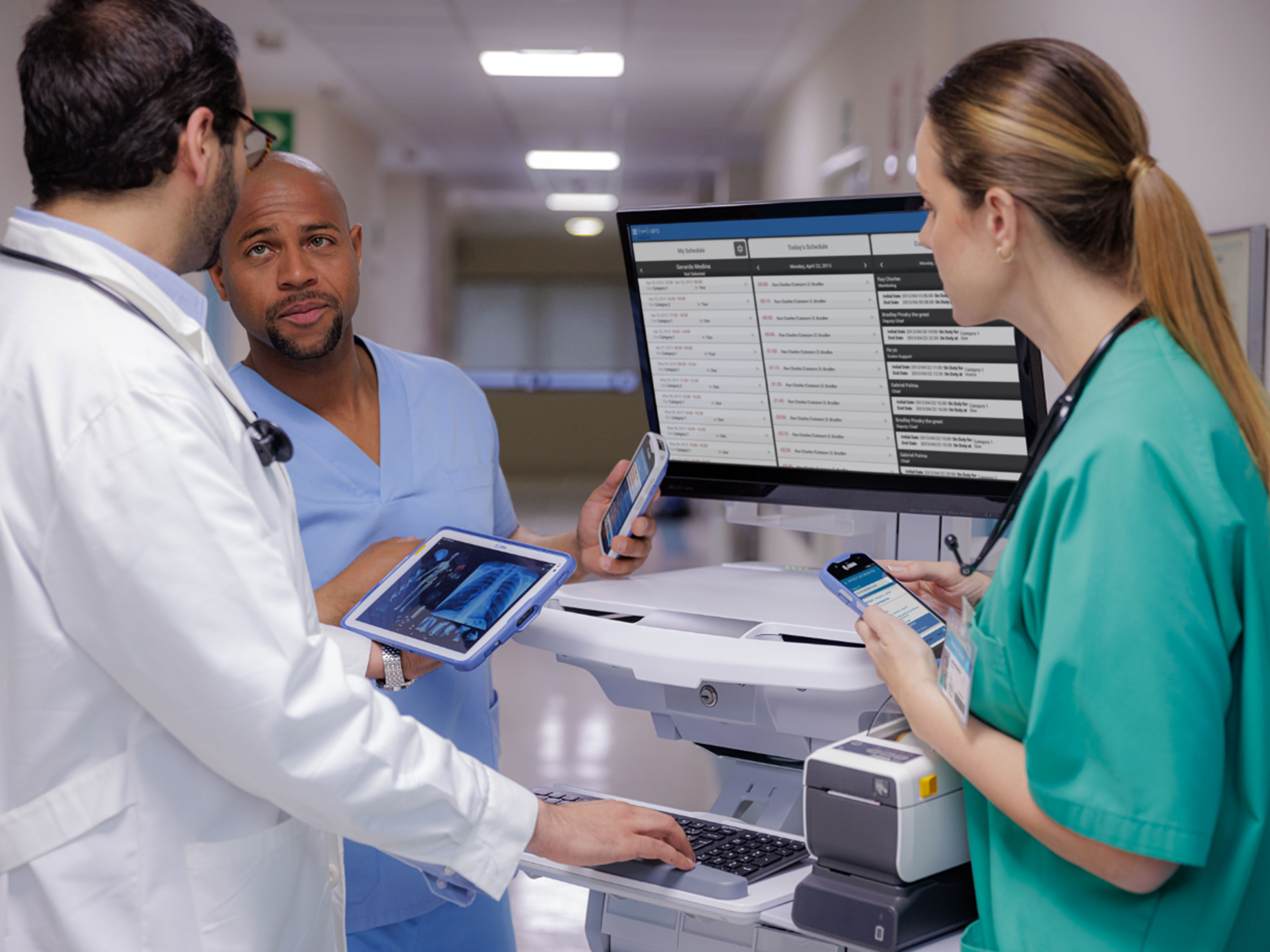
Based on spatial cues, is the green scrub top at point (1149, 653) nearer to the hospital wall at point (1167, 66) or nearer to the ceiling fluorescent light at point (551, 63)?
the hospital wall at point (1167, 66)

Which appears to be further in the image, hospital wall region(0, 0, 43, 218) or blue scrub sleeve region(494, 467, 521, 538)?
hospital wall region(0, 0, 43, 218)

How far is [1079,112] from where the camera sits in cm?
82

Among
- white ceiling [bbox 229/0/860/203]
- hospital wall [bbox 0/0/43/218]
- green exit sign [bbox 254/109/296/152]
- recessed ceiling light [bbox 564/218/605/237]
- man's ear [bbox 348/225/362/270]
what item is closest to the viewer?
man's ear [bbox 348/225/362/270]

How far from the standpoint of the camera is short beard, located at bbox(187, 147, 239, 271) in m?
0.97

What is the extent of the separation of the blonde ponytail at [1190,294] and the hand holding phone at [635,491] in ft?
2.20

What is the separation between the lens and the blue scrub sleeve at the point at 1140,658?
73 cm

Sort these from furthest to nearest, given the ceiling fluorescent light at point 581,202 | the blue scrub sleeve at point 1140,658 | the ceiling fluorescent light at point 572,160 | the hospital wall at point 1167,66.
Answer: the ceiling fluorescent light at point 581,202
the ceiling fluorescent light at point 572,160
the hospital wall at point 1167,66
the blue scrub sleeve at point 1140,658

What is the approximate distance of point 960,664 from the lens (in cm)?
88

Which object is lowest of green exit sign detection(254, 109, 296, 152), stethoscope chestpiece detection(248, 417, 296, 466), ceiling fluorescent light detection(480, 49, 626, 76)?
stethoscope chestpiece detection(248, 417, 296, 466)

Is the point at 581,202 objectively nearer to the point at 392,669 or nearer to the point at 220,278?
the point at 220,278

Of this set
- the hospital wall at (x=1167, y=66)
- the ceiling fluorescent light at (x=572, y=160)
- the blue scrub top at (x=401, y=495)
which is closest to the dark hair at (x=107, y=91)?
the blue scrub top at (x=401, y=495)

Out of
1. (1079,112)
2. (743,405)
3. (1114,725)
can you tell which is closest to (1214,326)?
(1079,112)

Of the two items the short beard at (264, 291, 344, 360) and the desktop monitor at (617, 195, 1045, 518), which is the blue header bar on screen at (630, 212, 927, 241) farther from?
the short beard at (264, 291, 344, 360)

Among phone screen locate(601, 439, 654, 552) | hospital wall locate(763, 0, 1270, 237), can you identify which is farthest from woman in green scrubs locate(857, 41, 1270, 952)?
hospital wall locate(763, 0, 1270, 237)
